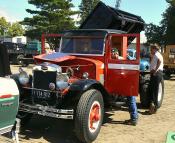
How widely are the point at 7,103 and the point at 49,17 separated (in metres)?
40.1

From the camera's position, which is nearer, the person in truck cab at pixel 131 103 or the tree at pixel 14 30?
the person in truck cab at pixel 131 103

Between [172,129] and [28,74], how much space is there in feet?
11.2

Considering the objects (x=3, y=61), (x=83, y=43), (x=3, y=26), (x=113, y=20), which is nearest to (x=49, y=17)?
(x=113, y=20)

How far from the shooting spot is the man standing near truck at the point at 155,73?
10.8 metres

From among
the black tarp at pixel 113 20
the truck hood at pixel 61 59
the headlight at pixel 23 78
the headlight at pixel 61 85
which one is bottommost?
the headlight at pixel 61 85

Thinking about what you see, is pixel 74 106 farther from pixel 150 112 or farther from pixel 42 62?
pixel 150 112

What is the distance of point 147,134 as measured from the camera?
8.59 meters

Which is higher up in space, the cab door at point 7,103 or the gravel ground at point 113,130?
the cab door at point 7,103

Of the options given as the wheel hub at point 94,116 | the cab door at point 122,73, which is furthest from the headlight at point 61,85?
the cab door at point 122,73

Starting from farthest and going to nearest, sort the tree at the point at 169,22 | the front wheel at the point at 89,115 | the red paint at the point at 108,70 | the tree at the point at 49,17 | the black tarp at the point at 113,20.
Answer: the tree at the point at 169,22, the tree at the point at 49,17, the black tarp at the point at 113,20, the red paint at the point at 108,70, the front wheel at the point at 89,115

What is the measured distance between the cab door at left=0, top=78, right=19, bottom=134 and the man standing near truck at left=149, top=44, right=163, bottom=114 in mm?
5980

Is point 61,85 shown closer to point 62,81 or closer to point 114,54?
point 62,81

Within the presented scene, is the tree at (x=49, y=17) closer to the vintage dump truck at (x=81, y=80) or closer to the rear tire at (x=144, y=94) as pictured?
the rear tire at (x=144, y=94)

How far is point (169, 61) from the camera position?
2456 centimetres
